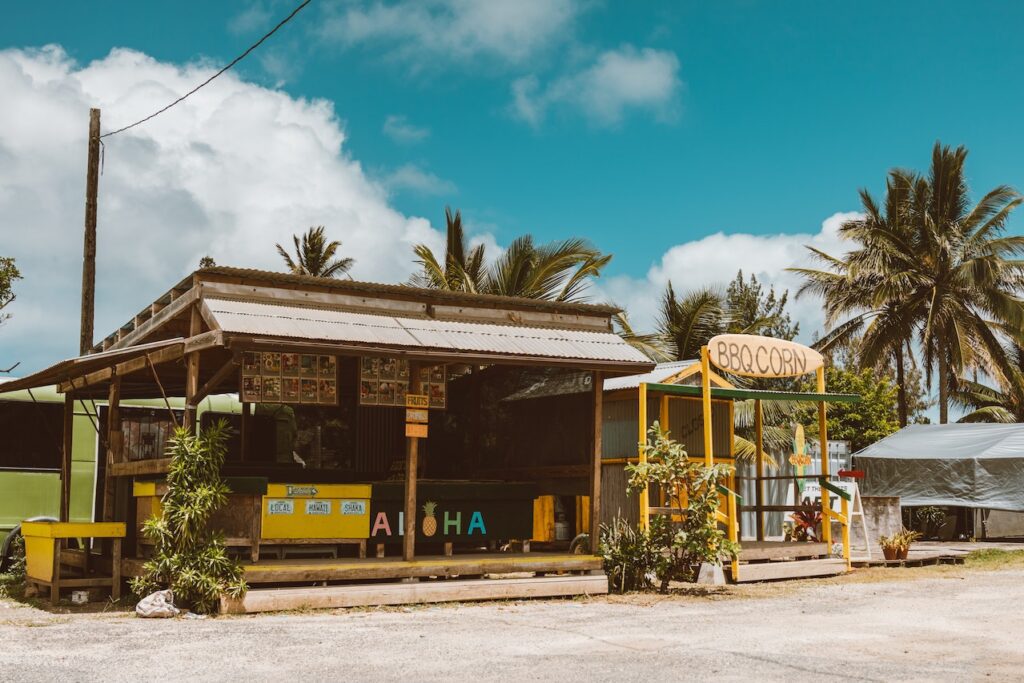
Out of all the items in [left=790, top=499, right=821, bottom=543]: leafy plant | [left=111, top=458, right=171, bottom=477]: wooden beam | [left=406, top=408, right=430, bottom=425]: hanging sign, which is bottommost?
[left=790, top=499, right=821, bottom=543]: leafy plant

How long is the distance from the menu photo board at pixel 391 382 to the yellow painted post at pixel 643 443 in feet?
9.06

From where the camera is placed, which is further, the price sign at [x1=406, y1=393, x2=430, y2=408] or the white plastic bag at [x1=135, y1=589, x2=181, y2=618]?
the price sign at [x1=406, y1=393, x2=430, y2=408]

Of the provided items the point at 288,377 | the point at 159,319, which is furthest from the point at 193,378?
the point at 159,319

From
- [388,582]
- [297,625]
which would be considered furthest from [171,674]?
[388,582]

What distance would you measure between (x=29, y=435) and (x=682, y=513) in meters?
9.54

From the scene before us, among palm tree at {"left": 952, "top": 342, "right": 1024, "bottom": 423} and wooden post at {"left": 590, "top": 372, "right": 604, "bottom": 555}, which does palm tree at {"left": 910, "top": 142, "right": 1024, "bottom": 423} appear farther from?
wooden post at {"left": 590, "top": 372, "right": 604, "bottom": 555}

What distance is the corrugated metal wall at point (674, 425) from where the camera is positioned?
16031 millimetres

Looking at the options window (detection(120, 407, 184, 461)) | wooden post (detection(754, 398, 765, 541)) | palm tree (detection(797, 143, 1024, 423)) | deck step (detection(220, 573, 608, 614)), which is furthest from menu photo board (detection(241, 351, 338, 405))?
palm tree (detection(797, 143, 1024, 423))

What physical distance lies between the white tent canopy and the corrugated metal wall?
1047 centimetres

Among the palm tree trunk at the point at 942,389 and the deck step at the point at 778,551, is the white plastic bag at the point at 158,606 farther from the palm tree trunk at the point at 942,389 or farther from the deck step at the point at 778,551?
the palm tree trunk at the point at 942,389

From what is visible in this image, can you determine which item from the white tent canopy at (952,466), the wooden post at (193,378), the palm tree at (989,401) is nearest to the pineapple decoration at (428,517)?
the wooden post at (193,378)

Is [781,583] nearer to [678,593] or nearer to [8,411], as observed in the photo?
[678,593]

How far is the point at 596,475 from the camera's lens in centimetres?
1339

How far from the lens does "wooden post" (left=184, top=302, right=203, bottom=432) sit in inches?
443
